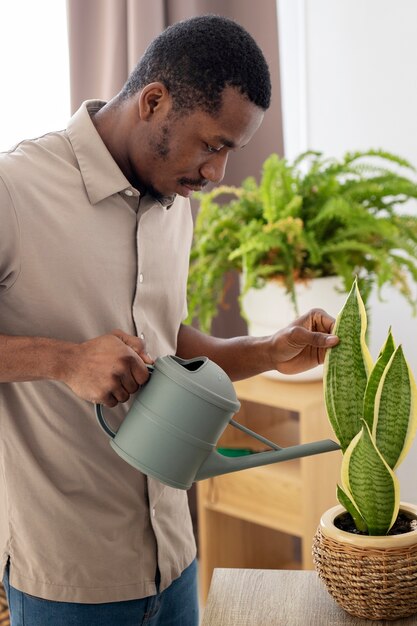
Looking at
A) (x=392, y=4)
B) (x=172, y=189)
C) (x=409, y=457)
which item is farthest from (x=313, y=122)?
(x=172, y=189)

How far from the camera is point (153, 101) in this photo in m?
1.36

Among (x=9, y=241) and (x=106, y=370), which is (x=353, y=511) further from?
(x=9, y=241)

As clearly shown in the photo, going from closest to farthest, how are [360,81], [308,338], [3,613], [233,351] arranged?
[308,338], [233,351], [3,613], [360,81]

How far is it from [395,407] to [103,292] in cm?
49

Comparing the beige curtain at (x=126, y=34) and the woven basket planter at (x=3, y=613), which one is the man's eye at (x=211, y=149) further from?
the woven basket planter at (x=3, y=613)

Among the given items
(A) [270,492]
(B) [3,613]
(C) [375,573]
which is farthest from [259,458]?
(B) [3,613]

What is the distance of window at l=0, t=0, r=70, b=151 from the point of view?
2701 mm

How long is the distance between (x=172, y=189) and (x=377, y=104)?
1630mm

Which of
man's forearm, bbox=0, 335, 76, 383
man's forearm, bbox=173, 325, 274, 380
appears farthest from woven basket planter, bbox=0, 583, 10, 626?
man's forearm, bbox=0, 335, 76, 383

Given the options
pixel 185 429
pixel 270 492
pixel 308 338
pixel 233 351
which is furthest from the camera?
pixel 270 492

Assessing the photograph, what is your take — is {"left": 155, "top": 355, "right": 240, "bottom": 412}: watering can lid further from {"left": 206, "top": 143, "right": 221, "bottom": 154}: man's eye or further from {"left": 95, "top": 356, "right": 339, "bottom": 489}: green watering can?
{"left": 206, "top": 143, "right": 221, "bottom": 154}: man's eye

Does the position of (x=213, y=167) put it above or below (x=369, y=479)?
above

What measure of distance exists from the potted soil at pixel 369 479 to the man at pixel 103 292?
9 centimetres

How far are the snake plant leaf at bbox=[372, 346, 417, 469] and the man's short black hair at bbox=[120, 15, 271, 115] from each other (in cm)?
47
